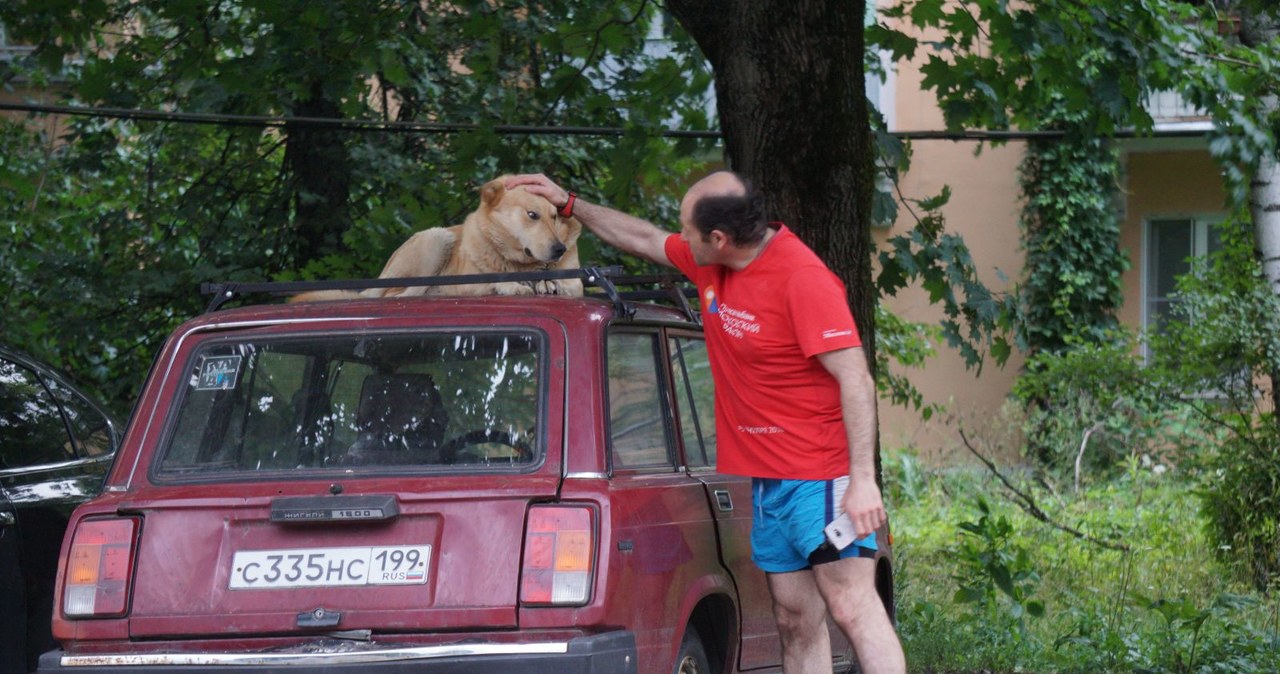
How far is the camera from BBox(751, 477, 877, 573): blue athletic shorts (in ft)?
14.1

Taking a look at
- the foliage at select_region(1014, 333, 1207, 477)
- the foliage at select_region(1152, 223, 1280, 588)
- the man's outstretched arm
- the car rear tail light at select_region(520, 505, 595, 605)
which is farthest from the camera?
the foliage at select_region(1014, 333, 1207, 477)

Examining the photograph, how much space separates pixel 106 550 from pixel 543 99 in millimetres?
5626

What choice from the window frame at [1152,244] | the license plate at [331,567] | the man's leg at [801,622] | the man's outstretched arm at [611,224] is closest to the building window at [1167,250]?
the window frame at [1152,244]

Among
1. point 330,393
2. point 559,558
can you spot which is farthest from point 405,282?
point 559,558

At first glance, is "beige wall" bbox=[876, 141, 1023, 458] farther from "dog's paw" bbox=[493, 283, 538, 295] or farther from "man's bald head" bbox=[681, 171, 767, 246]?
"man's bald head" bbox=[681, 171, 767, 246]

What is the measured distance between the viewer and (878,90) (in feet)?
56.0

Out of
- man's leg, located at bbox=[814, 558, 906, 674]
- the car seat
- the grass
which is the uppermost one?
the car seat

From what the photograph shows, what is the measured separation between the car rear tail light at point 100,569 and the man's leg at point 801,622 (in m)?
1.93

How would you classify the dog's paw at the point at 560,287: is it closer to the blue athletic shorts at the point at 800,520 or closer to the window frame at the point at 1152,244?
the blue athletic shorts at the point at 800,520

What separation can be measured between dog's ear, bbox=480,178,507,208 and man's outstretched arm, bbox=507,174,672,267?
0.10 ft

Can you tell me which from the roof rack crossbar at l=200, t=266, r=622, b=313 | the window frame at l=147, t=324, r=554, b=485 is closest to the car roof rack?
the roof rack crossbar at l=200, t=266, r=622, b=313

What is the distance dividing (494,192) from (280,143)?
6433mm

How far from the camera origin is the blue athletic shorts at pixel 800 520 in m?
4.30

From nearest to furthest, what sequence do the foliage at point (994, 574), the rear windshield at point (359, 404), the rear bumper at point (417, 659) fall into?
the rear bumper at point (417, 659)
the rear windshield at point (359, 404)
the foliage at point (994, 574)
